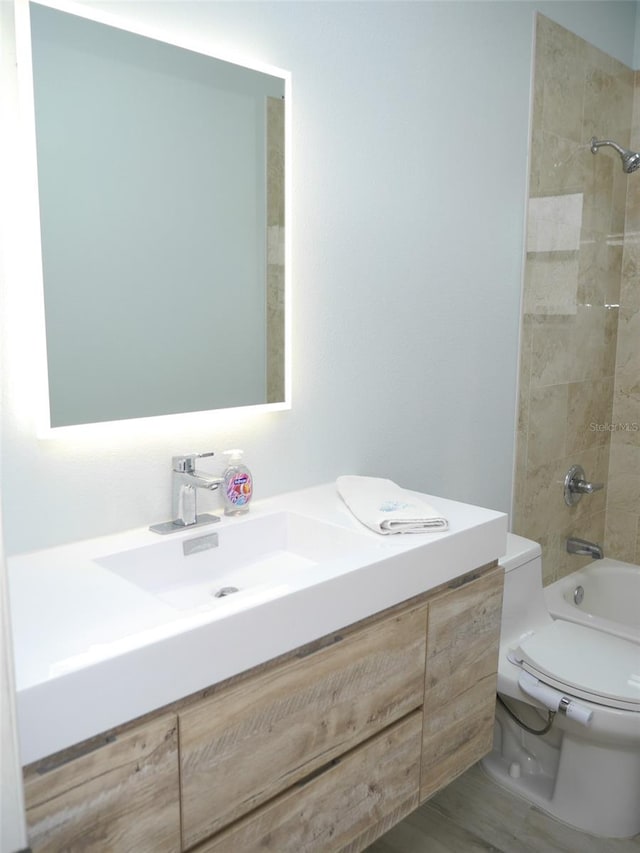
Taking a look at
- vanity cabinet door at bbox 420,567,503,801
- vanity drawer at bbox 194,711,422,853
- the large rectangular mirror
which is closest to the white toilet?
vanity cabinet door at bbox 420,567,503,801

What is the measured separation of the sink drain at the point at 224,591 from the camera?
144 cm

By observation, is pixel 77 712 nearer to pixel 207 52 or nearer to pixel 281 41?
pixel 207 52

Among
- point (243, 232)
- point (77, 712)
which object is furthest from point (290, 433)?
point (77, 712)

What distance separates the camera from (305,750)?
1241mm

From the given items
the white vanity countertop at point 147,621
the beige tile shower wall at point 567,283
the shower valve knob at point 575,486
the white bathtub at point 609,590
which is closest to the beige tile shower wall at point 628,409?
the beige tile shower wall at point 567,283

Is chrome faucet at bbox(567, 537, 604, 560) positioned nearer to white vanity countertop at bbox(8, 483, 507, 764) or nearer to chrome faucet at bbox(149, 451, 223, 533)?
white vanity countertop at bbox(8, 483, 507, 764)

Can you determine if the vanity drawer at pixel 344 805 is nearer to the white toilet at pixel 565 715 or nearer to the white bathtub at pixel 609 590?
the white toilet at pixel 565 715

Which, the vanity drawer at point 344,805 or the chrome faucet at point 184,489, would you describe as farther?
the chrome faucet at point 184,489

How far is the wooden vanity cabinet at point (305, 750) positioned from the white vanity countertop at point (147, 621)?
4cm

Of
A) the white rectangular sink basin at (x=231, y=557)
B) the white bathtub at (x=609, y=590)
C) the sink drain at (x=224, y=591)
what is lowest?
the white bathtub at (x=609, y=590)

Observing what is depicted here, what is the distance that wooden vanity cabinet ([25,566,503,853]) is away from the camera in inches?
38.5

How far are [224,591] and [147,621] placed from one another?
0.39 m

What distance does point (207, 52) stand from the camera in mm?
1483

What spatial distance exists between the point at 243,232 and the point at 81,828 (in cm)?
118
